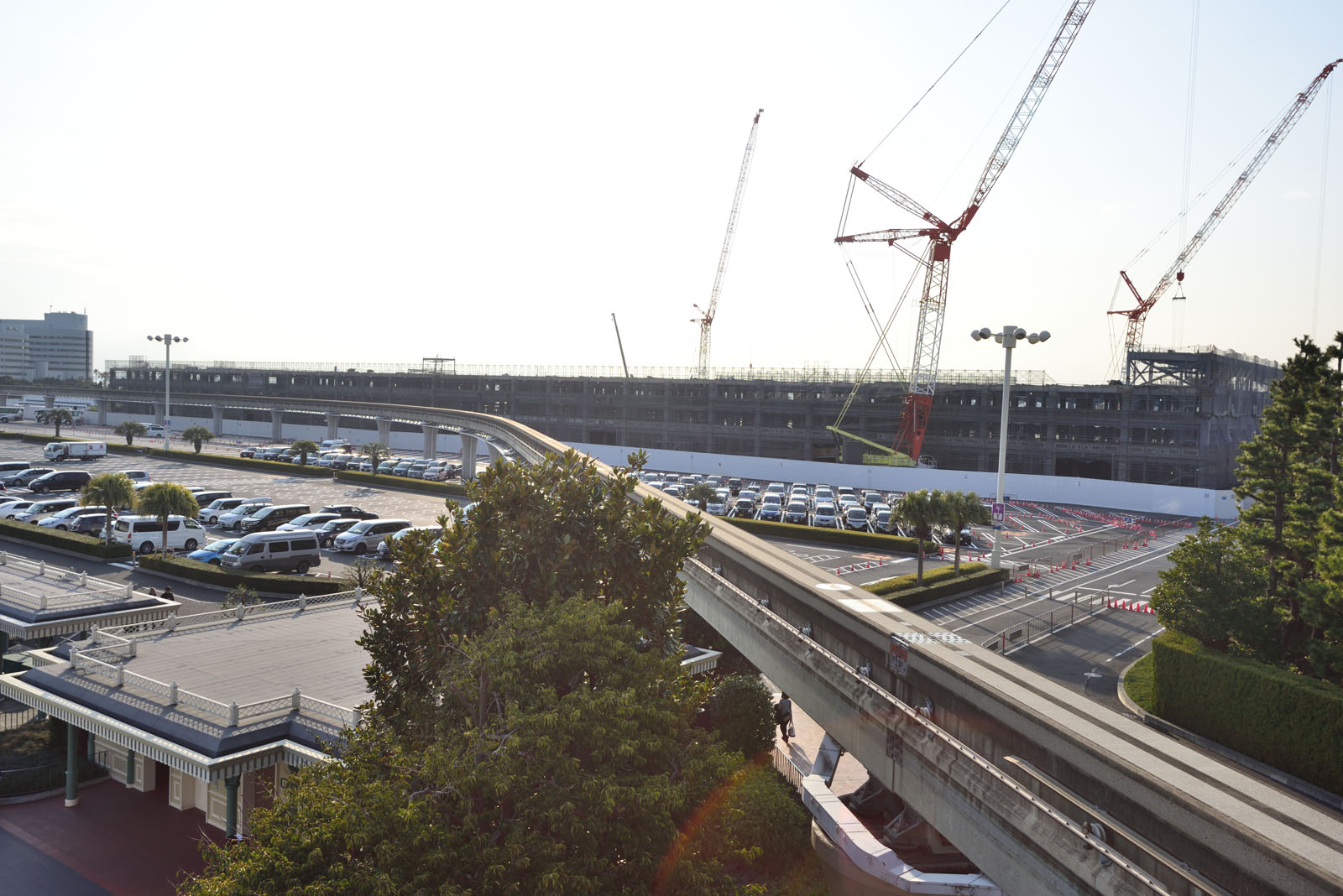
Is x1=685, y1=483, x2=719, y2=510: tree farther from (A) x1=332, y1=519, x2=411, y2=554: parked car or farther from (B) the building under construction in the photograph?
(B) the building under construction

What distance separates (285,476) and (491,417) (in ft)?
58.2

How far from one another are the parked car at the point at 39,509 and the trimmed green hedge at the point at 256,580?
1443 cm

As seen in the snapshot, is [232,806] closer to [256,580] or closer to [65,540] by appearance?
[256,580]

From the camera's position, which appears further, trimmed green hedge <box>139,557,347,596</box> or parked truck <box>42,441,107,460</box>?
parked truck <box>42,441,107,460</box>

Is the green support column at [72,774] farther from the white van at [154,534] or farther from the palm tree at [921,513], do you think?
the palm tree at [921,513]

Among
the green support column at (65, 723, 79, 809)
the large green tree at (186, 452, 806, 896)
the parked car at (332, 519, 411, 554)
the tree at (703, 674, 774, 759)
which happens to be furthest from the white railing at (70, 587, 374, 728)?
the parked car at (332, 519, 411, 554)

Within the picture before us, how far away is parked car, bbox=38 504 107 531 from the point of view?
39.3 m

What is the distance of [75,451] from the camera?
69562 mm

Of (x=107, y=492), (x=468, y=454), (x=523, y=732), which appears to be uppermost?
(x=523, y=732)

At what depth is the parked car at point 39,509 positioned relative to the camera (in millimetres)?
41469

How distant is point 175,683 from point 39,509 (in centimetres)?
3409

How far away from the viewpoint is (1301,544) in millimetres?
20969

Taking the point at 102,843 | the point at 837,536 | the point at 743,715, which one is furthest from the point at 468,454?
the point at 743,715

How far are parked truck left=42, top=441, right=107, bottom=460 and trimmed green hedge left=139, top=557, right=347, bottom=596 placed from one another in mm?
46004
